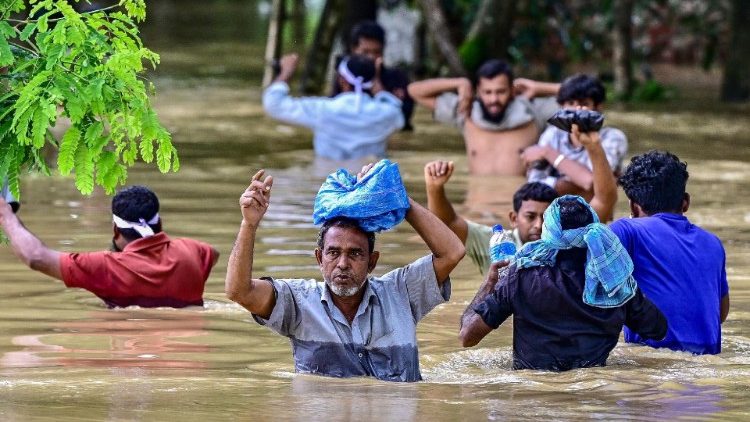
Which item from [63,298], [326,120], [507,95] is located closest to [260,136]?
[326,120]

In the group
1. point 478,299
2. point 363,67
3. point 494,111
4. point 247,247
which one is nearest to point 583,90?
point 494,111

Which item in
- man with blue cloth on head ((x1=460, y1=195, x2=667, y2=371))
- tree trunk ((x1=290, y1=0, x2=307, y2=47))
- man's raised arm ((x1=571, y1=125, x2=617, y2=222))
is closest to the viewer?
man with blue cloth on head ((x1=460, y1=195, x2=667, y2=371))

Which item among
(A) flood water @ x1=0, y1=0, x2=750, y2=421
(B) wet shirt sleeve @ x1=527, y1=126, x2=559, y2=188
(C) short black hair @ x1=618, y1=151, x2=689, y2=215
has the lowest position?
(A) flood water @ x1=0, y1=0, x2=750, y2=421

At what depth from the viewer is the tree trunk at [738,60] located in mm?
18844

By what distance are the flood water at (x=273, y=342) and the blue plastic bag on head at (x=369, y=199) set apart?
0.65 m

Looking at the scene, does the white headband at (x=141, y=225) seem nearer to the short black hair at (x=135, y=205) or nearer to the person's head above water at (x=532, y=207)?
the short black hair at (x=135, y=205)

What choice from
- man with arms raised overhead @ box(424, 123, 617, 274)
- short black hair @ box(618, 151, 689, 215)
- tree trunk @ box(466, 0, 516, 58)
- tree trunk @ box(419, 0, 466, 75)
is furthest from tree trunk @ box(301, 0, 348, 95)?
short black hair @ box(618, 151, 689, 215)

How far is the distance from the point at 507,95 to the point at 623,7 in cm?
729

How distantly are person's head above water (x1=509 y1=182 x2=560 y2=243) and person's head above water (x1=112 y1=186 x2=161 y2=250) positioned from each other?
187 centimetres

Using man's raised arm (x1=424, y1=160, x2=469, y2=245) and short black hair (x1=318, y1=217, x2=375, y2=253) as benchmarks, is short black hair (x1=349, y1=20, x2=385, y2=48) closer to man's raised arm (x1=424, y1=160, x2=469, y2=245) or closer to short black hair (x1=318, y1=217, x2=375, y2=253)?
man's raised arm (x1=424, y1=160, x2=469, y2=245)

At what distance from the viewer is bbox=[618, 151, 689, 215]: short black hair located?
6887 millimetres

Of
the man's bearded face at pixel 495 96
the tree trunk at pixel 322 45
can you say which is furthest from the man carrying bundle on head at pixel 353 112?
the tree trunk at pixel 322 45

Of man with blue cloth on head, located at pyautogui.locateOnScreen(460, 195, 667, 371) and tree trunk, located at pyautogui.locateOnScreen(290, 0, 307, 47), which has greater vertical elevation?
tree trunk, located at pyautogui.locateOnScreen(290, 0, 307, 47)

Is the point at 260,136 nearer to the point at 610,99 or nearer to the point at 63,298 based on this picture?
the point at 610,99
